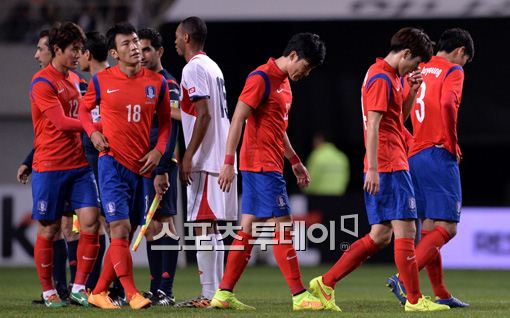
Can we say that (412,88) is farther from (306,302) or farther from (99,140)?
(99,140)

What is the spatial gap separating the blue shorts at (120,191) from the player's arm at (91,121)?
5.1 inches

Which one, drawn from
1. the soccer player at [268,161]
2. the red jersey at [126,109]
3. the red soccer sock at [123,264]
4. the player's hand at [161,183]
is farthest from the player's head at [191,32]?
the red soccer sock at [123,264]

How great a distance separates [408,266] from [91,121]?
2.68 m

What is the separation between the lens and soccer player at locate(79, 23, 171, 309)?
9156 mm

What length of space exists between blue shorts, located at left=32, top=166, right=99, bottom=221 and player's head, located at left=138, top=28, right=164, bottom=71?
1.07 meters

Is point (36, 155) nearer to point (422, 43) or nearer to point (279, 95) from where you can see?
point (279, 95)

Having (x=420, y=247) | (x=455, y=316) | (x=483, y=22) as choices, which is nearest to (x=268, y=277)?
(x=420, y=247)

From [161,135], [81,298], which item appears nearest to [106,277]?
[81,298]

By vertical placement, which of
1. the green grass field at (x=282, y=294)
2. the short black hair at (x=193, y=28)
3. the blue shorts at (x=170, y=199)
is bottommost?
the green grass field at (x=282, y=294)

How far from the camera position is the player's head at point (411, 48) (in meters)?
8.99

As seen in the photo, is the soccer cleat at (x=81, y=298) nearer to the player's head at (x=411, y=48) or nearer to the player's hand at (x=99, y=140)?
the player's hand at (x=99, y=140)

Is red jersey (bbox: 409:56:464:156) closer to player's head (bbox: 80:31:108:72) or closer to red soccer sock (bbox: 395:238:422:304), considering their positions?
red soccer sock (bbox: 395:238:422:304)

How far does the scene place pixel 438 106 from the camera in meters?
10.0

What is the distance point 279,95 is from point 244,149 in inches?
19.5
